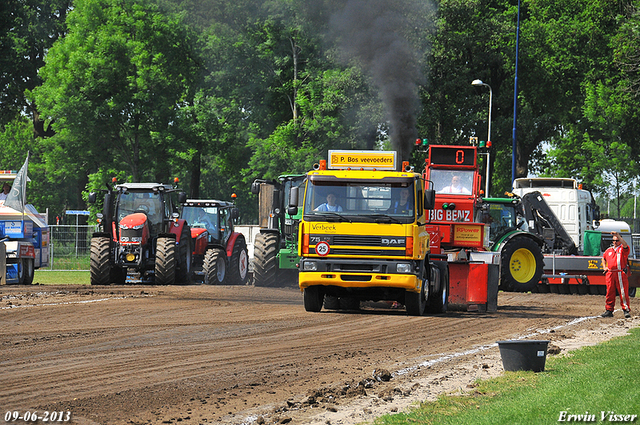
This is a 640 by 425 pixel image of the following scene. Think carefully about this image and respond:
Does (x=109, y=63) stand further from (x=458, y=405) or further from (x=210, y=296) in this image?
(x=458, y=405)

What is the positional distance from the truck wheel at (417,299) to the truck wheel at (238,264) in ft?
38.7

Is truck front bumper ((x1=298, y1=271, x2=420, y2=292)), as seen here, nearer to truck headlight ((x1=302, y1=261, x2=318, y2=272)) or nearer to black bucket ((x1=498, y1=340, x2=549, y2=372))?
truck headlight ((x1=302, y1=261, x2=318, y2=272))

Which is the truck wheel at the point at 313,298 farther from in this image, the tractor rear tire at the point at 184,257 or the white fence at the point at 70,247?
the white fence at the point at 70,247

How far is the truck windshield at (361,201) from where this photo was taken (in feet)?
50.7

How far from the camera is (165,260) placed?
23562 millimetres

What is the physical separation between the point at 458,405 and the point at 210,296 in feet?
43.1

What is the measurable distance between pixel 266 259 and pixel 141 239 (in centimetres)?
355

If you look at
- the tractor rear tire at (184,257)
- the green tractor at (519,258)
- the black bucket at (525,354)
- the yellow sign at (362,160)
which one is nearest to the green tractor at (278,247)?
the tractor rear tire at (184,257)

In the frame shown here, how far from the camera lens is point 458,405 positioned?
7832 mm

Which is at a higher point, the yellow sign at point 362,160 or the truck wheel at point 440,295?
the yellow sign at point 362,160

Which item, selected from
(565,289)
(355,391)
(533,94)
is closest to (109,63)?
(533,94)

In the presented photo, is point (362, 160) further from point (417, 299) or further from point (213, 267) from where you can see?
point (213, 267)

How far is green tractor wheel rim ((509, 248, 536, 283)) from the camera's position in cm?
2341

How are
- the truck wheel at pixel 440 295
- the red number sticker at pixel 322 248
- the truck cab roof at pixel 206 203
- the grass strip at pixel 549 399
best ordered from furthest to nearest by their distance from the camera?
the truck cab roof at pixel 206 203, the truck wheel at pixel 440 295, the red number sticker at pixel 322 248, the grass strip at pixel 549 399
